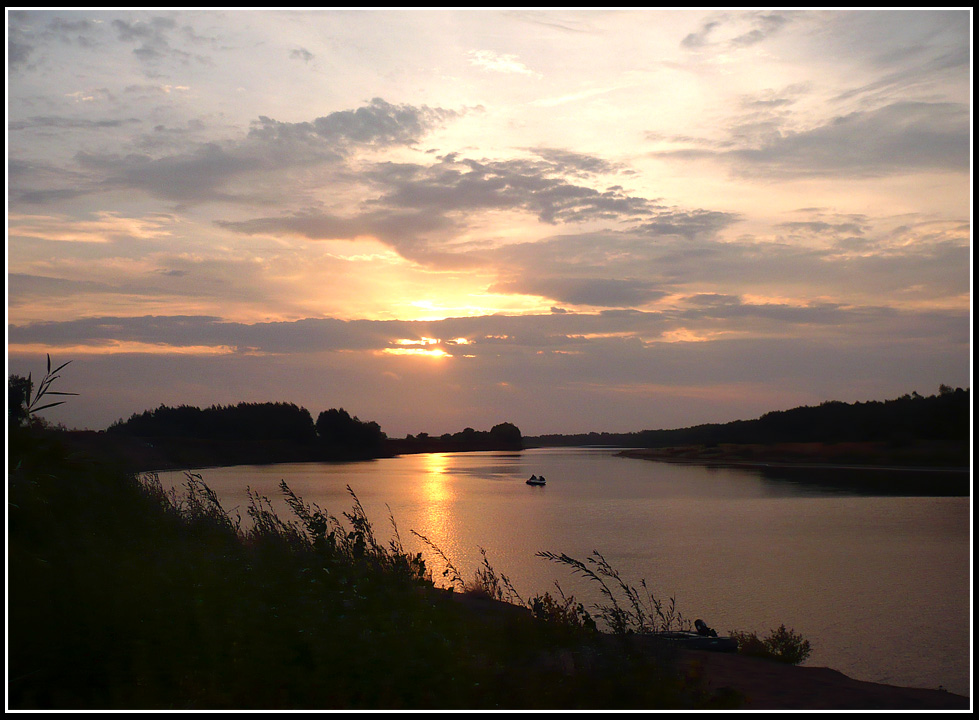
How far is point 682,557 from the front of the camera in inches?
947

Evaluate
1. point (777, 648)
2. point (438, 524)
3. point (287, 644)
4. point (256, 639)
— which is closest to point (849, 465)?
point (438, 524)

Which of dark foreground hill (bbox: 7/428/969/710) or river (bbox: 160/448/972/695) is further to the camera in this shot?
river (bbox: 160/448/972/695)

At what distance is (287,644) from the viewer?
6051mm

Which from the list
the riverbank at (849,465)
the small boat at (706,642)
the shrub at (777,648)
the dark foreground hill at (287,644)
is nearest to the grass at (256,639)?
the dark foreground hill at (287,644)

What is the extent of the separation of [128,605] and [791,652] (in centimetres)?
975

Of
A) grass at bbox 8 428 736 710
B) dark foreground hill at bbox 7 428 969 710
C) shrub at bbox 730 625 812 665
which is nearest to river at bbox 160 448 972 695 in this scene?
shrub at bbox 730 625 812 665

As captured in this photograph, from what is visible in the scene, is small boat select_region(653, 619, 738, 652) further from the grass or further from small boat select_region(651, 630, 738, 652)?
the grass

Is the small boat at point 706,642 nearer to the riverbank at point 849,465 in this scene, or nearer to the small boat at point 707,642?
the small boat at point 707,642

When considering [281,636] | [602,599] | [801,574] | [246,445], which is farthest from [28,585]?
[246,445]

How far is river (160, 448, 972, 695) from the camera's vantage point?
14.3 meters

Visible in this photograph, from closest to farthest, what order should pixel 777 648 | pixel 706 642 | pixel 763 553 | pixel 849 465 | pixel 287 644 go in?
1. pixel 287 644
2. pixel 706 642
3. pixel 777 648
4. pixel 763 553
5. pixel 849 465

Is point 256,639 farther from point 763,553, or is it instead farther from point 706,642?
point 763,553

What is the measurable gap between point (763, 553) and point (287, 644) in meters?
23.1

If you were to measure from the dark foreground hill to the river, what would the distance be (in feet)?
19.7
